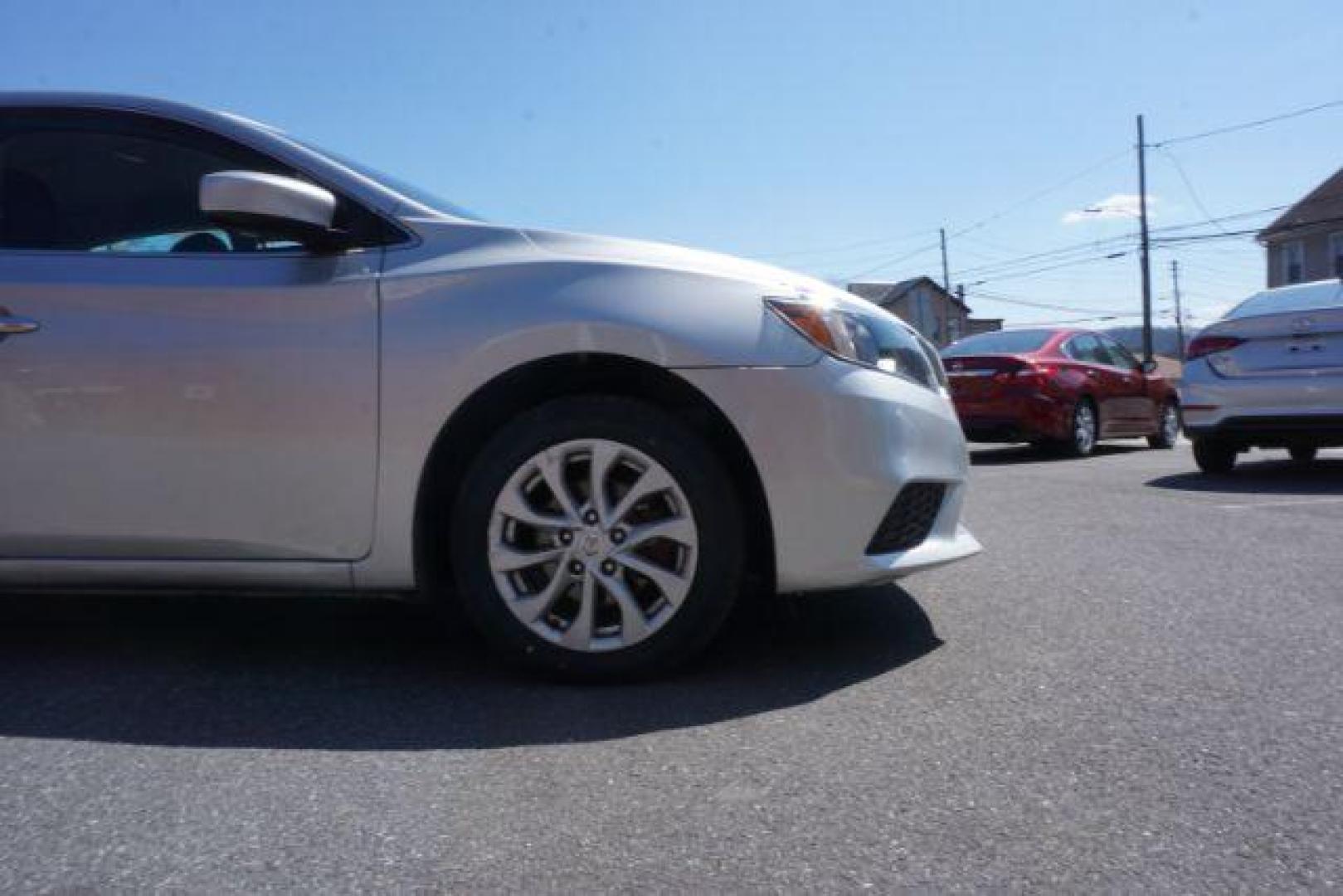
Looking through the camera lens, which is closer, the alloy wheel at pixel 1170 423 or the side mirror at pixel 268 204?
the side mirror at pixel 268 204

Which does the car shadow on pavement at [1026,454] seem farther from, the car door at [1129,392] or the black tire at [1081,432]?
the car door at [1129,392]

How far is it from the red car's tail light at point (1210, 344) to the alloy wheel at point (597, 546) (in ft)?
19.2

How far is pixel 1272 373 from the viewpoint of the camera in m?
7.23

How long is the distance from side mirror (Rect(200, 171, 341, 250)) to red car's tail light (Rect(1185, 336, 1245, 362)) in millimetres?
6365

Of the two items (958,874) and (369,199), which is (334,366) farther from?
(958,874)

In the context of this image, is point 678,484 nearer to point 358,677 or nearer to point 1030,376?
point 358,677

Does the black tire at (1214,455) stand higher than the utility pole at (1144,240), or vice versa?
the utility pole at (1144,240)

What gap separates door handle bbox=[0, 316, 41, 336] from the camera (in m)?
3.07

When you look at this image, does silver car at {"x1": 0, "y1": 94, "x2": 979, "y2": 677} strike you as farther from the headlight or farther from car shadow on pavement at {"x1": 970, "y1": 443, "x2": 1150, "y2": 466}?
car shadow on pavement at {"x1": 970, "y1": 443, "x2": 1150, "y2": 466}

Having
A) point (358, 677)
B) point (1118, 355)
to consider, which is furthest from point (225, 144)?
point (1118, 355)

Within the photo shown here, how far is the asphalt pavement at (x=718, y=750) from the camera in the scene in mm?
1948

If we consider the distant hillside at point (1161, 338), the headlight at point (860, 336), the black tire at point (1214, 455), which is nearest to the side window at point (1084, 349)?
the black tire at point (1214, 455)

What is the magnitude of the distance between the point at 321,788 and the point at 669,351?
1375mm

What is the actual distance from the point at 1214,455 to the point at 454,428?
6.78 metres
